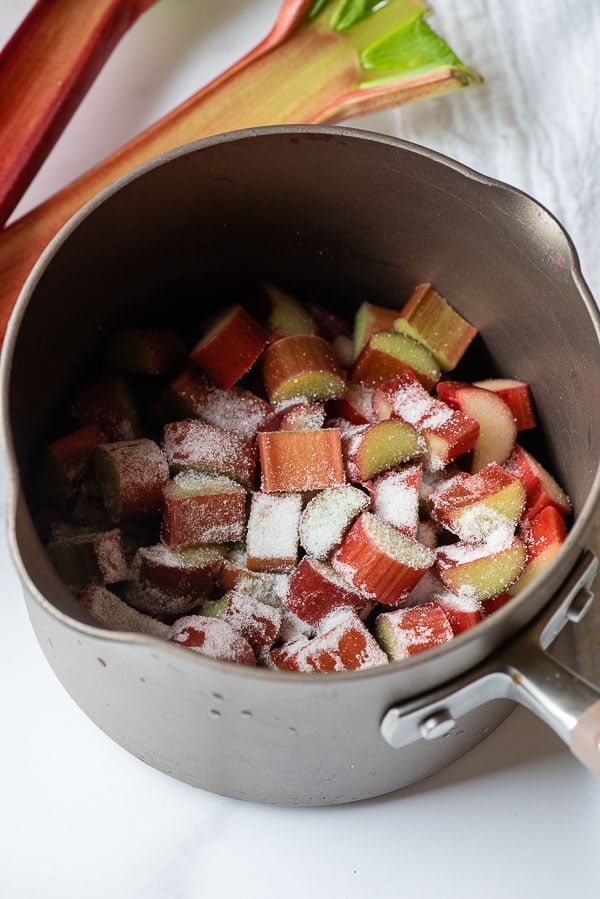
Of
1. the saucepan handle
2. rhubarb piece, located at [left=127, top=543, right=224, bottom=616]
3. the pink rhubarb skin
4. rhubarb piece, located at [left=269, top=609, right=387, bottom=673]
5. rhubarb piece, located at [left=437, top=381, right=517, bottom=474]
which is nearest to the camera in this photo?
the saucepan handle

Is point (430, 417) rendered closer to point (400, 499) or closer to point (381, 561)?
point (400, 499)

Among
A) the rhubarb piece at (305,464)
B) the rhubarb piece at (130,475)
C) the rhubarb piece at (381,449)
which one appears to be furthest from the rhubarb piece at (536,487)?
the rhubarb piece at (130,475)

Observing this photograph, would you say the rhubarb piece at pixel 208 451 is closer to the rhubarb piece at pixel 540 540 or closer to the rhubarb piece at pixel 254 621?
the rhubarb piece at pixel 254 621

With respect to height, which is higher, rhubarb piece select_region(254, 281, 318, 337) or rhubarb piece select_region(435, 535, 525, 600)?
rhubarb piece select_region(254, 281, 318, 337)

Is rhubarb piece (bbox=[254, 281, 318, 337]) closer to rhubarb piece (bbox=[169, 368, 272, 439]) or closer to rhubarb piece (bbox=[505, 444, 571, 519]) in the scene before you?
rhubarb piece (bbox=[169, 368, 272, 439])

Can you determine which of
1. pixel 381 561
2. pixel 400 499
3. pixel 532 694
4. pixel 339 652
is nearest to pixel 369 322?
pixel 400 499

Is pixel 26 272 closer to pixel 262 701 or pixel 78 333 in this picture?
pixel 78 333

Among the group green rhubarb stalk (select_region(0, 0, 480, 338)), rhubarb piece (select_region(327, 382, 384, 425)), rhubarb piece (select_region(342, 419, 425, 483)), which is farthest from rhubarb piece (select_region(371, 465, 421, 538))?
green rhubarb stalk (select_region(0, 0, 480, 338))
